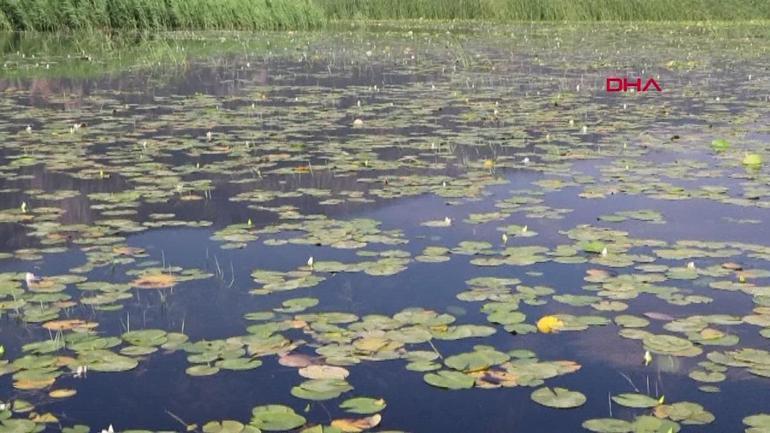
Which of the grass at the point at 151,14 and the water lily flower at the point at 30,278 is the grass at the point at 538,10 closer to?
the grass at the point at 151,14

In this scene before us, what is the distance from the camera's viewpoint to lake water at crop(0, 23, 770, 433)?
3.18 metres

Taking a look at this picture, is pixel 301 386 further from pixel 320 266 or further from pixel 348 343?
pixel 320 266

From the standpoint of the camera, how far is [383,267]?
458cm

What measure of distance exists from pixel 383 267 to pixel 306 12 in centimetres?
2244

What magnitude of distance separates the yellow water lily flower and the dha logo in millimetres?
9291

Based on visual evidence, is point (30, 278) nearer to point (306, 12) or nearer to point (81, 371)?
point (81, 371)

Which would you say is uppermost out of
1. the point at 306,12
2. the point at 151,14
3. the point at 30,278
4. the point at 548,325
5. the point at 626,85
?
the point at 306,12

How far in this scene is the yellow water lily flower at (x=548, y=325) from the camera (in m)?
3.78

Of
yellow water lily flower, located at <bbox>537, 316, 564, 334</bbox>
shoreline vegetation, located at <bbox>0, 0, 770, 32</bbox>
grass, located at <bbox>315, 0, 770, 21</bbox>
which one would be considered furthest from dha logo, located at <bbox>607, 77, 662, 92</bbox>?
grass, located at <bbox>315, 0, 770, 21</bbox>

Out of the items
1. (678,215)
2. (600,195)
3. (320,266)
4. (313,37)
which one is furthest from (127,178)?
(313,37)

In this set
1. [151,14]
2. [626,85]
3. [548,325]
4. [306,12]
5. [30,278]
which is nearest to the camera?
[548,325]

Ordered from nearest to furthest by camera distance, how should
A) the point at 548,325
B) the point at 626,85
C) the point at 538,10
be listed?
the point at 548,325
the point at 626,85
the point at 538,10

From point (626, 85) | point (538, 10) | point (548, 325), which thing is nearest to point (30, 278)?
point (548, 325)

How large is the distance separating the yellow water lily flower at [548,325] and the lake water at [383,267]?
0.04ft
